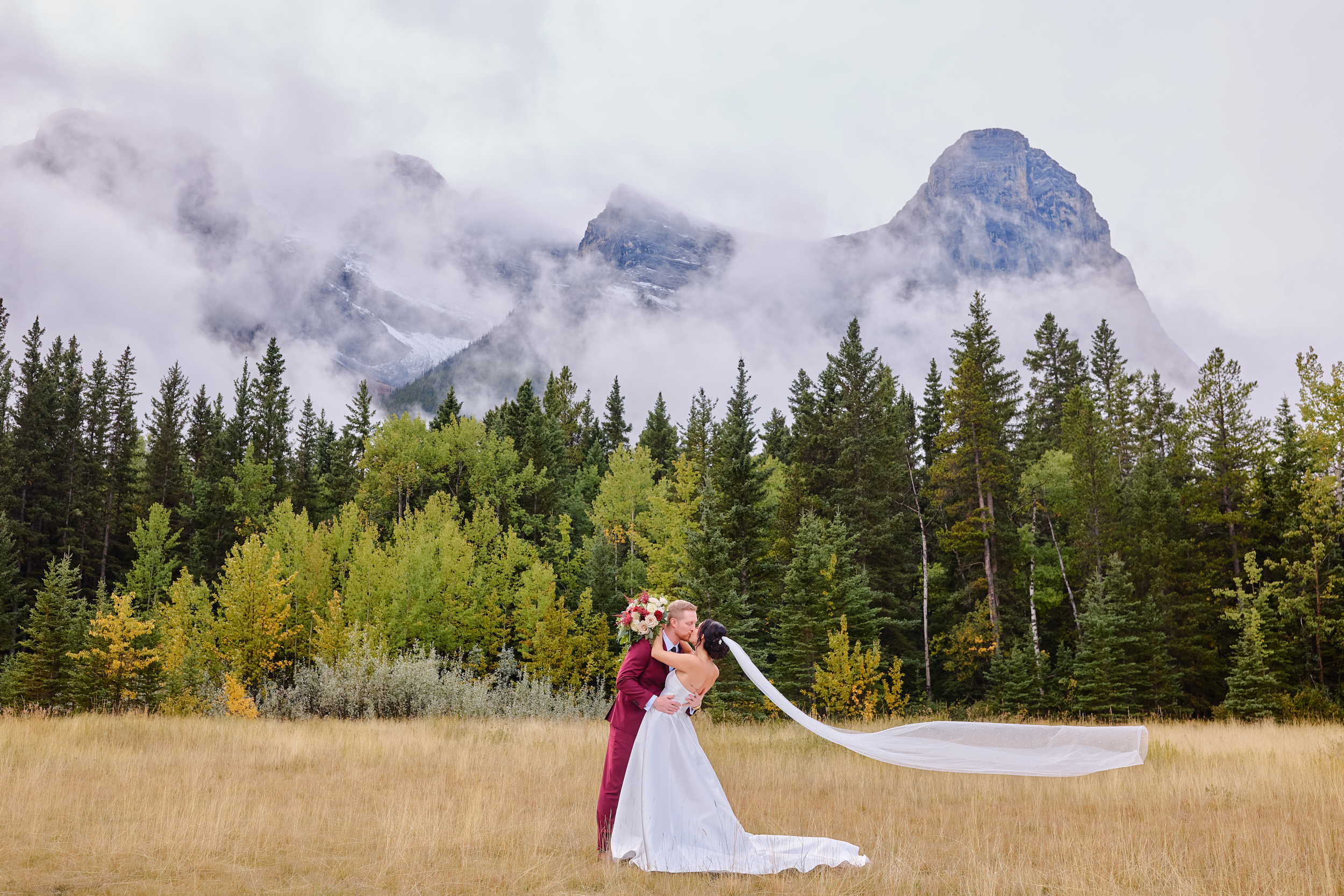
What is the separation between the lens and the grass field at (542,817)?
6055 mm

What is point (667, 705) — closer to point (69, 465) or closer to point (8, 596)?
point (8, 596)

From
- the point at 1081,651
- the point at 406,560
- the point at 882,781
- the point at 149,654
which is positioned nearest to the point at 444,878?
the point at 882,781

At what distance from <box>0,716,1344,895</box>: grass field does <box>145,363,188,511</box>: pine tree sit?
48.5 meters

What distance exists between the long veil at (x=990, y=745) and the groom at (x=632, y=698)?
1.52 ft

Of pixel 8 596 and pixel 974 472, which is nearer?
pixel 974 472

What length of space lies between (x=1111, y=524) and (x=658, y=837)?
33544 mm

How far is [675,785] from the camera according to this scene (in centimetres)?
654

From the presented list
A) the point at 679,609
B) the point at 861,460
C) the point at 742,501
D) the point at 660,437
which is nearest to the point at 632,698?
the point at 679,609

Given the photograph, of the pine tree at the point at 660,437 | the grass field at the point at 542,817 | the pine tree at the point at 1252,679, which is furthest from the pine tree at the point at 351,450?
the pine tree at the point at 1252,679

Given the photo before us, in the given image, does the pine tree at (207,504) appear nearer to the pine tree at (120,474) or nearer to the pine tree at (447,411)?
the pine tree at (120,474)

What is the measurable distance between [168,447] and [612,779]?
2430 inches

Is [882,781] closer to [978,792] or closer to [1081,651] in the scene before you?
[978,792]

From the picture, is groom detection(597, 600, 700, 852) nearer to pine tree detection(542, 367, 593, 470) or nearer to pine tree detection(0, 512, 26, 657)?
pine tree detection(0, 512, 26, 657)

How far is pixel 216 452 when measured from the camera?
57.5 metres
